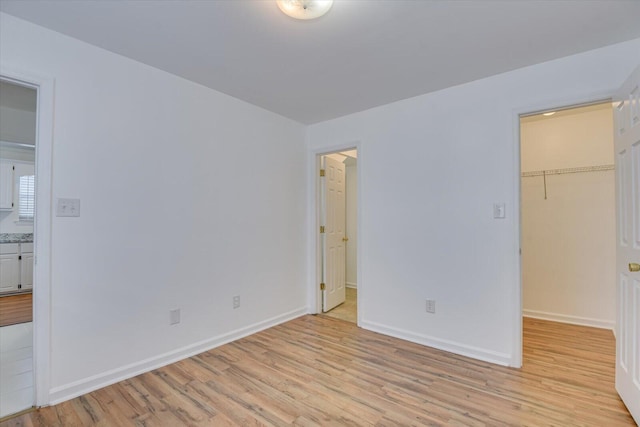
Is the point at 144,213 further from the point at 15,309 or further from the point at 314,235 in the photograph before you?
the point at 15,309

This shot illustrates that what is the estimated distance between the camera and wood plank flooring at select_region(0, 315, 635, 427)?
1721mm

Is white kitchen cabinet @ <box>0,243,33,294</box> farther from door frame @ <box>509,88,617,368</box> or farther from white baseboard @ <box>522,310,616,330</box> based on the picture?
white baseboard @ <box>522,310,616,330</box>

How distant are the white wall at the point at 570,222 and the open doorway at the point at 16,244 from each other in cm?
472

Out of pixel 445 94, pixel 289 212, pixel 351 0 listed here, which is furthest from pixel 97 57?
pixel 445 94

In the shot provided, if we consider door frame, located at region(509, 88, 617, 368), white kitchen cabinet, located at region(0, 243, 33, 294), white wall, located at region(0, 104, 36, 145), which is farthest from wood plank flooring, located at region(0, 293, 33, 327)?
door frame, located at region(509, 88, 617, 368)

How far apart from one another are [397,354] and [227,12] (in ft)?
9.32

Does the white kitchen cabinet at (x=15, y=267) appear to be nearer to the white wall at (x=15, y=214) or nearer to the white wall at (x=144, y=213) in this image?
the white wall at (x=15, y=214)

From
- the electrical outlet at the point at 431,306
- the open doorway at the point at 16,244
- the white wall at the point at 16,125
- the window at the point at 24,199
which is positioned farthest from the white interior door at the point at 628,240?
the window at the point at 24,199

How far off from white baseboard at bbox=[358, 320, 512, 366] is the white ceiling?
2.32 meters

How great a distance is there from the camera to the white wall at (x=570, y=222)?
125 inches

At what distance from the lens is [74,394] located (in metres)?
1.93

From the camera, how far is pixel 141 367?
2234 mm

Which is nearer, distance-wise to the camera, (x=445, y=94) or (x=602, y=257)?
(x=445, y=94)

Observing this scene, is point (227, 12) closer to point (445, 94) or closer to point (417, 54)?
point (417, 54)
